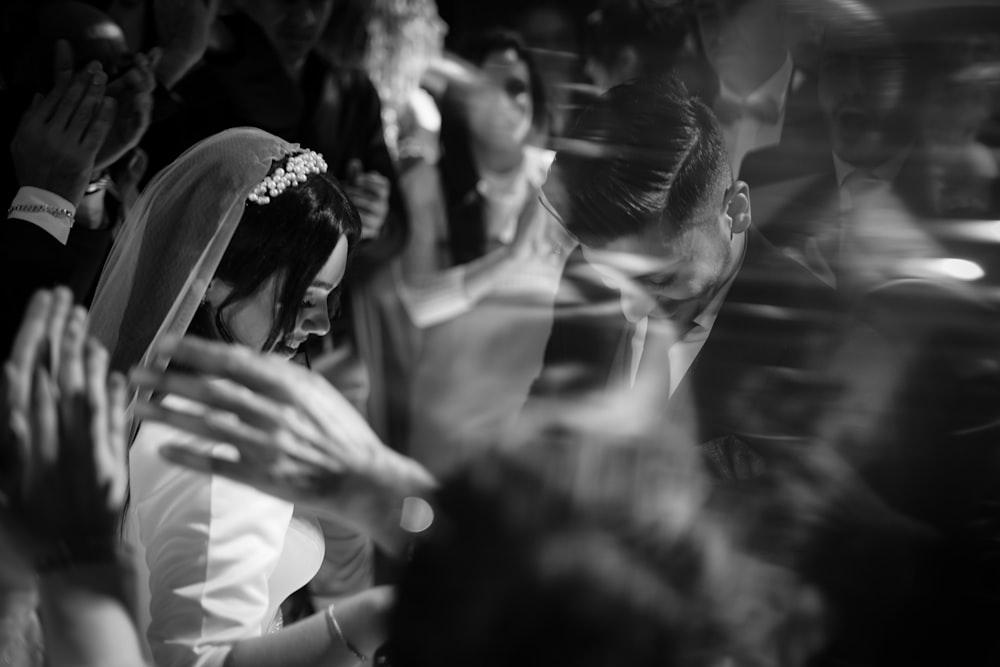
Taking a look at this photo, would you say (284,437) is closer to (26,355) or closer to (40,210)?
(26,355)

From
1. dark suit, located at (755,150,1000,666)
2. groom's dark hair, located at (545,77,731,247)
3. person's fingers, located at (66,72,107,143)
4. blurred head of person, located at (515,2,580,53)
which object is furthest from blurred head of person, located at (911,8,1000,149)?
person's fingers, located at (66,72,107,143)

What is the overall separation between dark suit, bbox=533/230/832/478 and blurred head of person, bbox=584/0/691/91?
635 millimetres

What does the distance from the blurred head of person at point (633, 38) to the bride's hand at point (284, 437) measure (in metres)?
1.40

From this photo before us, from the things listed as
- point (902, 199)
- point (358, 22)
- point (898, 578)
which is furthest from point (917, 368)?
point (358, 22)

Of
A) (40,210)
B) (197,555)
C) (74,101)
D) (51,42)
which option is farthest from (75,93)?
(197,555)

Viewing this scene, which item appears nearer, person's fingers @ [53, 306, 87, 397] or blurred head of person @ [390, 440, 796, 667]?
blurred head of person @ [390, 440, 796, 667]

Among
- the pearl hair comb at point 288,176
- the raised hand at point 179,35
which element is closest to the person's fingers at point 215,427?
the pearl hair comb at point 288,176

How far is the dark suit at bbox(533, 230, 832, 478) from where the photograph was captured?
1.46 m

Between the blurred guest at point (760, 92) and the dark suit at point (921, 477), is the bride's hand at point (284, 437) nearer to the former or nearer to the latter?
the dark suit at point (921, 477)

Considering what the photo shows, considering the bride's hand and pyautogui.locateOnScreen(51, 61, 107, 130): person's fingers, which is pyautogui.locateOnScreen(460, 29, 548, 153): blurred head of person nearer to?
pyautogui.locateOnScreen(51, 61, 107, 130): person's fingers

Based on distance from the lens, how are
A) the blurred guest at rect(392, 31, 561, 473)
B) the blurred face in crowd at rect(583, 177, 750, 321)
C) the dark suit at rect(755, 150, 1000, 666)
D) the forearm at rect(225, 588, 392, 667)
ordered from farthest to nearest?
the blurred guest at rect(392, 31, 561, 473) → the blurred face in crowd at rect(583, 177, 750, 321) → the forearm at rect(225, 588, 392, 667) → the dark suit at rect(755, 150, 1000, 666)

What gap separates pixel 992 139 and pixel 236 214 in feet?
3.49

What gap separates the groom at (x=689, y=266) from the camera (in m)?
1.51

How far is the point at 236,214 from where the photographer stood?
4.81 feet
